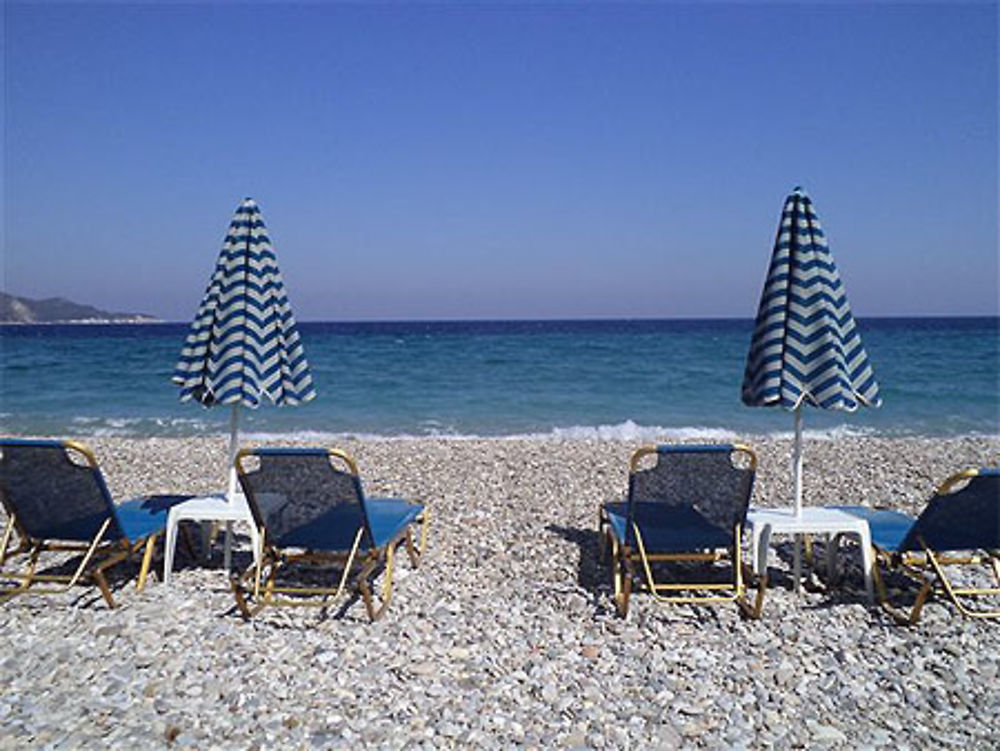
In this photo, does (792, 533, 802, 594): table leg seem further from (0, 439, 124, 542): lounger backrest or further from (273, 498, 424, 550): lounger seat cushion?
(0, 439, 124, 542): lounger backrest

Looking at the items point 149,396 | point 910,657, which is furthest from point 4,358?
point 910,657

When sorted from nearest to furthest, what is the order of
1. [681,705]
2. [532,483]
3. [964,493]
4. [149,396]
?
[681,705], [964,493], [532,483], [149,396]

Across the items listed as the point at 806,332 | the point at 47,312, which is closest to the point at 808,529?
the point at 806,332

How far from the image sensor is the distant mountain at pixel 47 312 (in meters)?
107

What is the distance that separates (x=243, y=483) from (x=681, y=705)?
2.71 meters

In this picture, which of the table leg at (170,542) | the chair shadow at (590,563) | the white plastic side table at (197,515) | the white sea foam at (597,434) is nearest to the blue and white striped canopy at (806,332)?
the chair shadow at (590,563)

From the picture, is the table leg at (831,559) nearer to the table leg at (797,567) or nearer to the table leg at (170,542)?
the table leg at (797,567)

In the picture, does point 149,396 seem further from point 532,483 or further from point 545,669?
point 545,669

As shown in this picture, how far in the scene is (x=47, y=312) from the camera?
115 m

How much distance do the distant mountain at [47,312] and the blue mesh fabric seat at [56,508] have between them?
11261cm

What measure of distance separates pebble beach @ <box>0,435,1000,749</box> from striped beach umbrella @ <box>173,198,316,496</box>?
4.32ft

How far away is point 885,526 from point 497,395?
61.0 feet

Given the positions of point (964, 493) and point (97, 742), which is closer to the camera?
point (97, 742)

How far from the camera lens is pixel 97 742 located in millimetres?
3463
